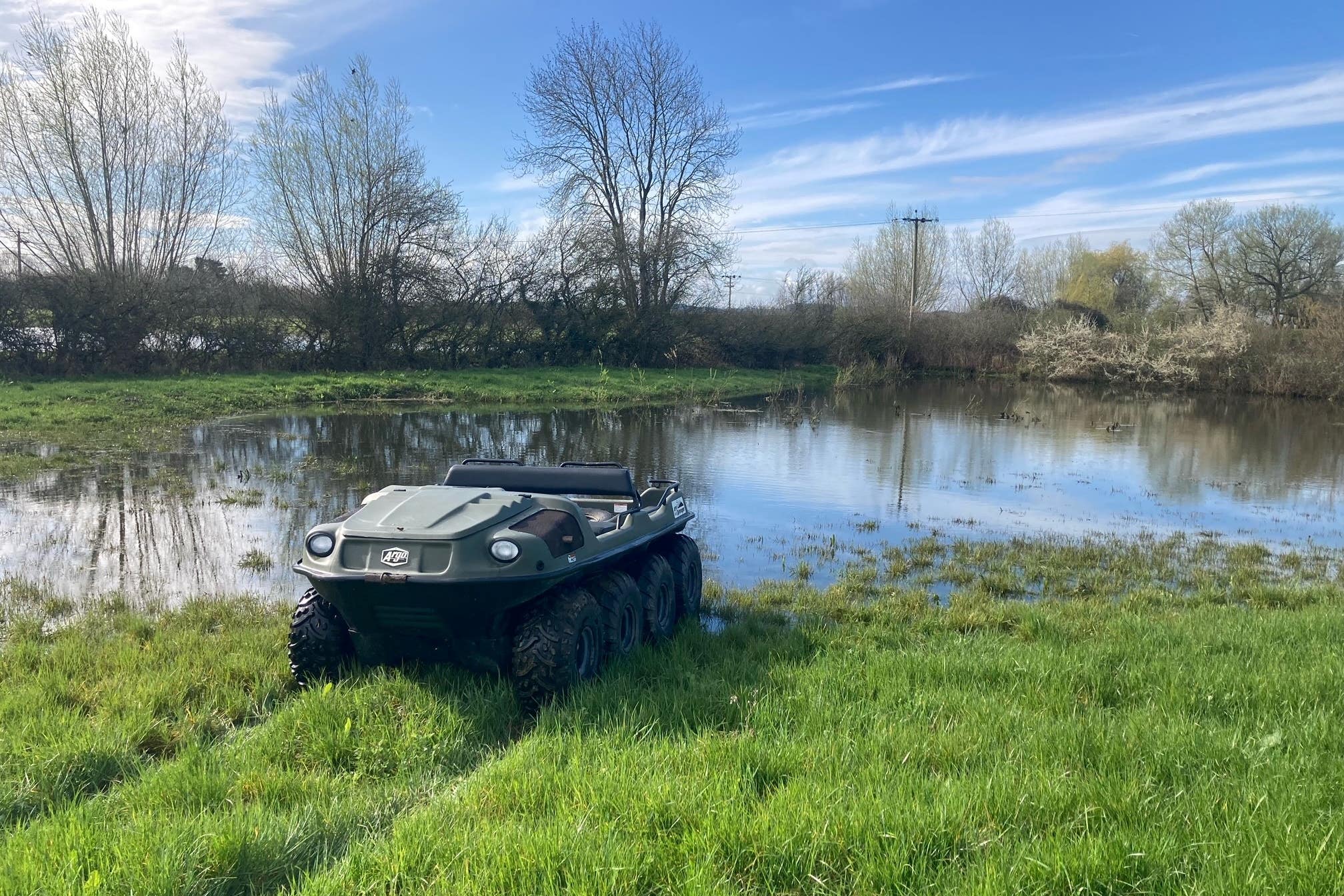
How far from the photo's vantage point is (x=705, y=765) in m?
3.63

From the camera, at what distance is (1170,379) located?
3766 cm

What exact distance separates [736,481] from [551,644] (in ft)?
30.4

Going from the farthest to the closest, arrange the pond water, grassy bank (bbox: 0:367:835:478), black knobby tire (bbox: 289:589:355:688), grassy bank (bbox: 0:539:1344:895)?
grassy bank (bbox: 0:367:835:478)
the pond water
black knobby tire (bbox: 289:589:355:688)
grassy bank (bbox: 0:539:1344:895)

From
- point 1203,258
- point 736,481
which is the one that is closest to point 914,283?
point 1203,258

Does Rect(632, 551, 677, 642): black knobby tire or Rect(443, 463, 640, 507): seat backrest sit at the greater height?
Rect(443, 463, 640, 507): seat backrest

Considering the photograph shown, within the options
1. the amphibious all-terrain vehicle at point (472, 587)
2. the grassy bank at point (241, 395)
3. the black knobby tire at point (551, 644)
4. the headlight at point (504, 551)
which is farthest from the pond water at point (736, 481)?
the headlight at point (504, 551)

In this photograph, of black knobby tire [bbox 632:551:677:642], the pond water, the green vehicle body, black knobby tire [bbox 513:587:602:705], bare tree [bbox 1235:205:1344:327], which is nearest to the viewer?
the green vehicle body

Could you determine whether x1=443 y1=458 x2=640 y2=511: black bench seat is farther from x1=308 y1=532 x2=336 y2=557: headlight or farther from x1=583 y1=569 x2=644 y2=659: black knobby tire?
x1=308 y1=532 x2=336 y2=557: headlight

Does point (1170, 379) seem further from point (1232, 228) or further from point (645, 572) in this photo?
point (645, 572)

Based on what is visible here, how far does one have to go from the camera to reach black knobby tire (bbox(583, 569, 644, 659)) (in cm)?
518

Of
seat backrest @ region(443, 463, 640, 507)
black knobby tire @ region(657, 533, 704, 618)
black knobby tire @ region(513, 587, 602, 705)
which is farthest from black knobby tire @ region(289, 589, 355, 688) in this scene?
black knobby tire @ region(657, 533, 704, 618)

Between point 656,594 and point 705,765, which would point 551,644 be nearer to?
point 705,765

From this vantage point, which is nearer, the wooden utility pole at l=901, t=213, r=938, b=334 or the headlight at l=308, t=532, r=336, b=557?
the headlight at l=308, t=532, r=336, b=557

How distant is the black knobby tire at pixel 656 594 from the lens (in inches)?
229
